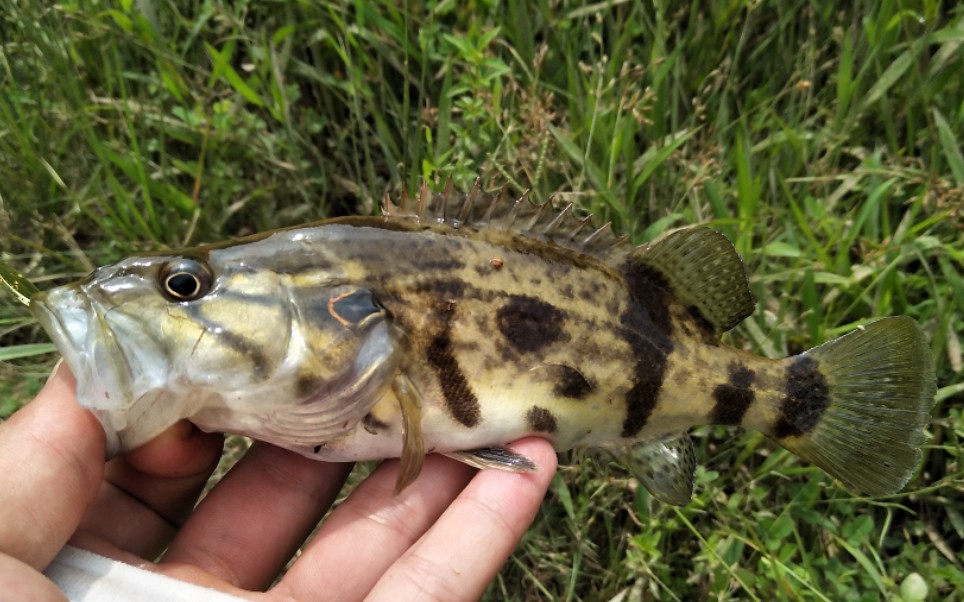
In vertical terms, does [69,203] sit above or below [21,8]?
below

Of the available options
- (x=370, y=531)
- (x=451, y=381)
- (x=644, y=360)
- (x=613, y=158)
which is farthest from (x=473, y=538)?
(x=613, y=158)

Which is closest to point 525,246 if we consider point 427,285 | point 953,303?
point 427,285

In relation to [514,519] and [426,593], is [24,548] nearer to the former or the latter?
[426,593]

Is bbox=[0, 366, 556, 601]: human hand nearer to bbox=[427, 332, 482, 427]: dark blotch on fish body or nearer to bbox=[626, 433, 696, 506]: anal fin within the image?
bbox=[427, 332, 482, 427]: dark blotch on fish body

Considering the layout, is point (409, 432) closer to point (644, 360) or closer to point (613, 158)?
point (644, 360)

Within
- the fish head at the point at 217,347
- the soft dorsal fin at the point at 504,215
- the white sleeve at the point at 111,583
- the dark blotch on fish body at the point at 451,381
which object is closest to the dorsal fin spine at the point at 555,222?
the soft dorsal fin at the point at 504,215

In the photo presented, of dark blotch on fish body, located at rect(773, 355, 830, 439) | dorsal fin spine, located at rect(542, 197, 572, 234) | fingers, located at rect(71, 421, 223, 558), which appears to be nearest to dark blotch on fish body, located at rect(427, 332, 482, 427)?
dorsal fin spine, located at rect(542, 197, 572, 234)

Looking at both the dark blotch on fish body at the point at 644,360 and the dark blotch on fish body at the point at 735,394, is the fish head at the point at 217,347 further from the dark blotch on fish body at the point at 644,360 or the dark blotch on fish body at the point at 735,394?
the dark blotch on fish body at the point at 735,394
